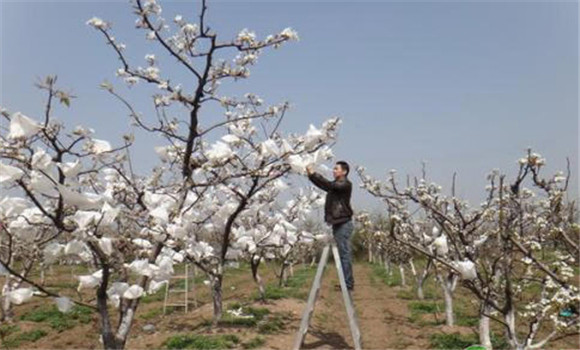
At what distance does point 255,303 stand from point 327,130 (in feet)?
21.3

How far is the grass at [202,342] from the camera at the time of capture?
8.06 meters

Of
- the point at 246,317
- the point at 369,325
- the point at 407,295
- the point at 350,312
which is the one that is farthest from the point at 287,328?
the point at 407,295

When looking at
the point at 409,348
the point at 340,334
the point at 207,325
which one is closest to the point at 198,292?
the point at 207,325

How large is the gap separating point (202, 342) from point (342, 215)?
11.9ft

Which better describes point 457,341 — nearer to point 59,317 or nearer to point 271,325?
point 271,325

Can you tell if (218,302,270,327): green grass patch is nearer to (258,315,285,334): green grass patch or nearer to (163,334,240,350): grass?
(258,315,285,334): green grass patch

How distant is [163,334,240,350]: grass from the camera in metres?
8.06

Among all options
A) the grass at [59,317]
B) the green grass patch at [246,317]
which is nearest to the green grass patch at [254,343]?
the green grass patch at [246,317]

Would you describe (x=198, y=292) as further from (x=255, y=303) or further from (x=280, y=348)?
(x=280, y=348)

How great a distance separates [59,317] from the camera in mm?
11773

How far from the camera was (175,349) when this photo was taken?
8055 mm

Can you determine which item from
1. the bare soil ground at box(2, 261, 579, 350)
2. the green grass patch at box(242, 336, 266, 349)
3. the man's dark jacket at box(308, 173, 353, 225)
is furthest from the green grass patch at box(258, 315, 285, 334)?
the man's dark jacket at box(308, 173, 353, 225)

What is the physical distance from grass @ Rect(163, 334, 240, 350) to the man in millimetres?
2950

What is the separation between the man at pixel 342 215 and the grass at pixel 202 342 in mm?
2950
